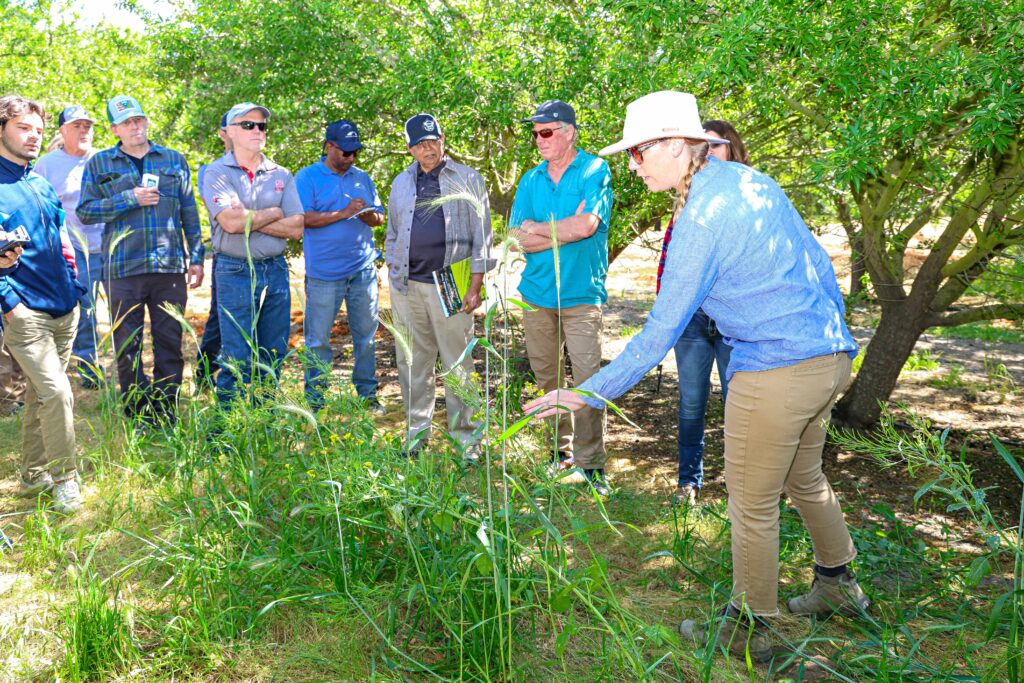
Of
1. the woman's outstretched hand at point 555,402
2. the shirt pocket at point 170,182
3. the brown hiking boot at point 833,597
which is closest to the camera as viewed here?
the woman's outstretched hand at point 555,402

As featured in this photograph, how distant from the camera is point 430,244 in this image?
5270 mm

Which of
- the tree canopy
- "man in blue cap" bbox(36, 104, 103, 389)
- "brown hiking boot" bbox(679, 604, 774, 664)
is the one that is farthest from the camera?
"man in blue cap" bbox(36, 104, 103, 389)

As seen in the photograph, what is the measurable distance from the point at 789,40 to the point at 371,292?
3.51 metres

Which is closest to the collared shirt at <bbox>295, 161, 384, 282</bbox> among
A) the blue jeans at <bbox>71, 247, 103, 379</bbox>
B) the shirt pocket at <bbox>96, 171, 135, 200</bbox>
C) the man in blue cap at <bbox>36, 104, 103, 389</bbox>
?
the shirt pocket at <bbox>96, 171, 135, 200</bbox>

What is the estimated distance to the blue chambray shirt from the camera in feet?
9.04

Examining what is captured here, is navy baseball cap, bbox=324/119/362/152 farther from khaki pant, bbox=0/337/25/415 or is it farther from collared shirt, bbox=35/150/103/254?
khaki pant, bbox=0/337/25/415

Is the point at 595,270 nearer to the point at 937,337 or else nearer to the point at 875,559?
the point at 875,559

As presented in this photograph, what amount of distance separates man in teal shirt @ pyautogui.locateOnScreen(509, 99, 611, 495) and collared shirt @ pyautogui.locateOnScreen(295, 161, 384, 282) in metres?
1.59

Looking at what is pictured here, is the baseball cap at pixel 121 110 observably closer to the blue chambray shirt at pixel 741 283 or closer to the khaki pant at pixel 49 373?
the khaki pant at pixel 49 373

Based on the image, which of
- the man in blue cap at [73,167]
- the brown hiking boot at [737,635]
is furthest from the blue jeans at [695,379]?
the man in blue cap at [73,167]

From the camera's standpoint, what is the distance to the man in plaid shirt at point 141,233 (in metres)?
5.31

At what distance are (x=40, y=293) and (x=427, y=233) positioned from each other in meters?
2.09

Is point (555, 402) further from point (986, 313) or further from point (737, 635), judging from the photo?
point (986, 313)

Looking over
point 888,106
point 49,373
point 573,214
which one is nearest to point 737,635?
point 888,106
